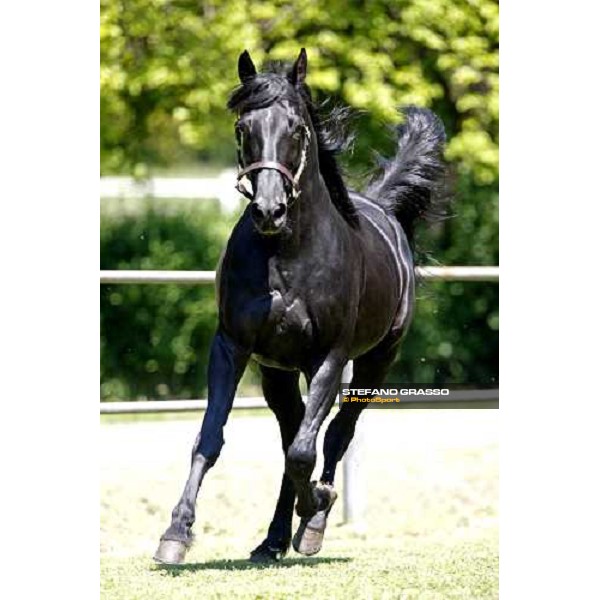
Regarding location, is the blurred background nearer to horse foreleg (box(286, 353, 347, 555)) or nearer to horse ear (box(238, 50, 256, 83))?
horse foreleg (box(286, 353, 347, 555))

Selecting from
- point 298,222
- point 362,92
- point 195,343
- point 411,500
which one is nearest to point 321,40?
point 362,92

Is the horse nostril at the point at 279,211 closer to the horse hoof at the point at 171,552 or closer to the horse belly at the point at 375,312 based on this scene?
the horse belly at the point at 375,312

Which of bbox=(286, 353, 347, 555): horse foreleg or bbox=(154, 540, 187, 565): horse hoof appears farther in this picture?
bbox=(286, 353, 347, 555): horse foreleg

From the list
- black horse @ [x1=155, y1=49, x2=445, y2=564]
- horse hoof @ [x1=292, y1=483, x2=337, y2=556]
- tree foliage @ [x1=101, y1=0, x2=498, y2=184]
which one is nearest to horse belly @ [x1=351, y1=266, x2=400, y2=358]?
black horse @ [x1=155, y1=49, x2=445, y2=564]

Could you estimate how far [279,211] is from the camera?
17.0ft

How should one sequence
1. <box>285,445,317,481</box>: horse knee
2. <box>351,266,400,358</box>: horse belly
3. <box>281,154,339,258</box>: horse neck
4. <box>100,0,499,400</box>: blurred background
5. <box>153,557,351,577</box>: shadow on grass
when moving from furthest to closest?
<box>100,0,499,400</box>: blurred background → <box>351,266,400,358</box>: horse belly → <box>153,557,351,577</box>: shadow on grass → <box>281,154,339,258</box>: horse neck → <box>285,445,317,481</box>: horse knee

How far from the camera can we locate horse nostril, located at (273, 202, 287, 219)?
515cm

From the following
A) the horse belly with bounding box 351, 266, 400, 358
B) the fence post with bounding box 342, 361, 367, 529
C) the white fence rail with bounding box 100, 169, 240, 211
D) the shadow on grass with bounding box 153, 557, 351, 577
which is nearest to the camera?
the shadow on grass with bounding box 153, 557, 351, 577

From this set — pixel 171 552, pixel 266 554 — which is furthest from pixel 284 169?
pixel 266 554

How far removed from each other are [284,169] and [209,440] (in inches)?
47.4

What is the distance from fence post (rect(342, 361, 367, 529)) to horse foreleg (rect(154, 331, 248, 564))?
Result: 341 centimetres

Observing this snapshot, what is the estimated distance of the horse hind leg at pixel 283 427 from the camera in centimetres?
643

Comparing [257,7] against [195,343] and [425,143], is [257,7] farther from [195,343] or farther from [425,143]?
[425,143]
